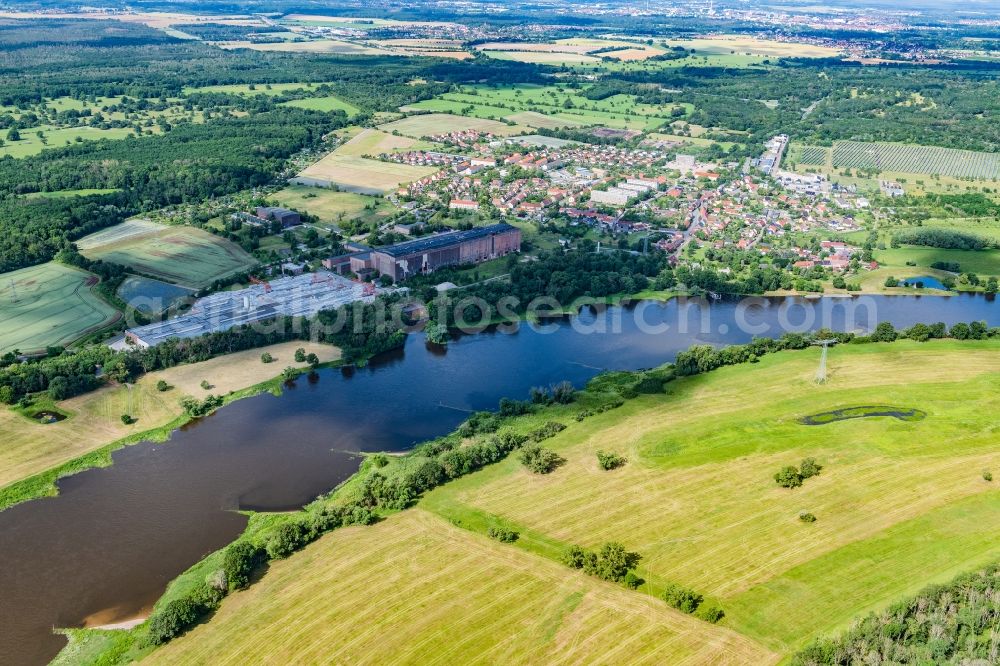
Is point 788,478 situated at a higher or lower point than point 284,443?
higher

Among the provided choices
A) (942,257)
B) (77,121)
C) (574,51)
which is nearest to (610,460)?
(942,257)

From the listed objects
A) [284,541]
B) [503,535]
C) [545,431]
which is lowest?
[503,535]

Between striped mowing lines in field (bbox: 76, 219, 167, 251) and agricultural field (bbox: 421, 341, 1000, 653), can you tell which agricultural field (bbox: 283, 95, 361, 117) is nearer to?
striped mowing lines in field (bbox: 76, 219, 167, 251)

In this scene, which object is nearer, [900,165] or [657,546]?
[657,546]

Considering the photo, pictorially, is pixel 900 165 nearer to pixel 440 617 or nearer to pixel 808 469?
pixel 808 469

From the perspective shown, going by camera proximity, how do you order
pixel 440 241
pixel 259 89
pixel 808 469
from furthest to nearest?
pixel 259 89 → pixel 440 241 → pixel 808 469

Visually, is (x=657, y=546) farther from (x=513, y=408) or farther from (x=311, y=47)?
(x=311, y=47)

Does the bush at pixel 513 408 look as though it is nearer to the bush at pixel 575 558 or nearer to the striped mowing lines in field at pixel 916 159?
the bush at pixel 575 558

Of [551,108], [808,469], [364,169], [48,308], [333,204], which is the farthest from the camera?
[551,108]
